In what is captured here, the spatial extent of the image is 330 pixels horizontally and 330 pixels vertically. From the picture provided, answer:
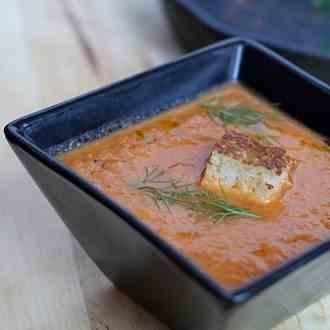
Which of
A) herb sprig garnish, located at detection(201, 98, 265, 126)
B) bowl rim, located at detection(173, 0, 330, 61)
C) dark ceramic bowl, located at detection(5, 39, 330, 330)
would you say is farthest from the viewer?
bowl rim, located at detection(173, 0, 330, 61)

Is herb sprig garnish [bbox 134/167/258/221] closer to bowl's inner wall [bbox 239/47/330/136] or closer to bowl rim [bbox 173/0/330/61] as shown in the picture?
bowl's inner wall [bbox 239/47/330/136]

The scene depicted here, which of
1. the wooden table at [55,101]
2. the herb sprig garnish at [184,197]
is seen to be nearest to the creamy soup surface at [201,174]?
the herb sprig garnish at [184,197]

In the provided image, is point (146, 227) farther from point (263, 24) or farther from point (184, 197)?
point (263, 24)

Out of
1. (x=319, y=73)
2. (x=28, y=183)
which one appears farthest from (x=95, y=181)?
(x=319, y=73)

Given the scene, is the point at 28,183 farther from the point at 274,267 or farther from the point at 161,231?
the point at 274,267

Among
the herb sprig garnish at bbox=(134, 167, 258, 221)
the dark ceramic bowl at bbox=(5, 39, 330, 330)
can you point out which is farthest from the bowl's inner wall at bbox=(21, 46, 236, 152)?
the herb sprig garnish at bbox=(134, 167, 258, 221)

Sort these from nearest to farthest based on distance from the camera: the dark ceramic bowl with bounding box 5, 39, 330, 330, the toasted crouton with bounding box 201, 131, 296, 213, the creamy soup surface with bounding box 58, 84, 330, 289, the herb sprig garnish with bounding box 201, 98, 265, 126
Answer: the dark ceramic bowl with bounding box 5, 39, 330, 330
the creamy soup surface with bounding box 58, 84, 330, 289
the toasted crouton with bounding box 201, 131, 296, 213
the herb sprig garnish with bounding box 201, 98, 265, 126

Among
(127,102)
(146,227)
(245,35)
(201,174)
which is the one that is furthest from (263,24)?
(146,227)
